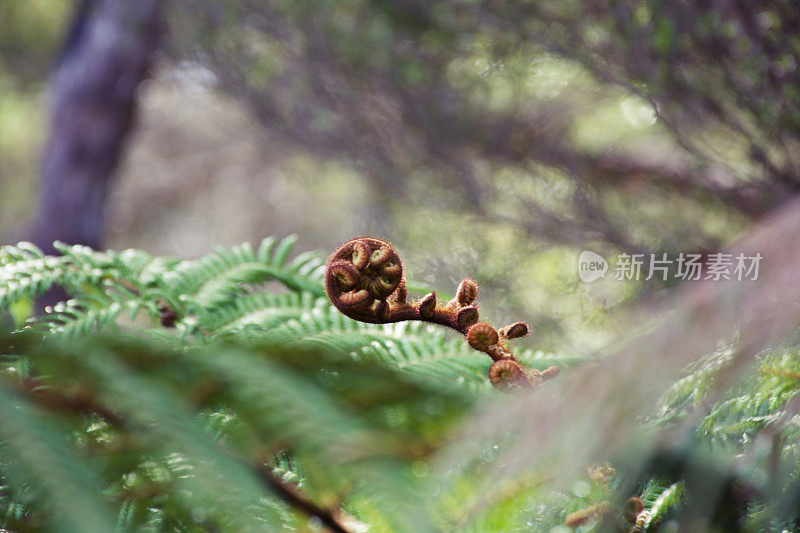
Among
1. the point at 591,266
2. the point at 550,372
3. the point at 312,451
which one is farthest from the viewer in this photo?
Answer: the point at 591,266

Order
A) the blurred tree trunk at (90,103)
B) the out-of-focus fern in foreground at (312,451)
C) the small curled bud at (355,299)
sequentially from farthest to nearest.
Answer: the blurred tree trunk at (90,103), the small curled bud at (355,299), the out-of-focus fern in foreground at (312,451)

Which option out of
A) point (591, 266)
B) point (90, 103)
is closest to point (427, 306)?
point (591, 266)

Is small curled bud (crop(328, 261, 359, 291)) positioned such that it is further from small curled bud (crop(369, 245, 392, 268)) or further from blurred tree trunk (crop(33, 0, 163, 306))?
blurred tree trunk (crop(33, 0, 163, 306))

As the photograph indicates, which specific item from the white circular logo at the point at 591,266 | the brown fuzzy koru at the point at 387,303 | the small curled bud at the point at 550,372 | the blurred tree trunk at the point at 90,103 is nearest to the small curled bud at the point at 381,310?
the brown fuzzy koru at the point at 387,303

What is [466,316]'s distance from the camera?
47 centimetres

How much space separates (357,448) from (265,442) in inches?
3.5

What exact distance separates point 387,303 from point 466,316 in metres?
0.05

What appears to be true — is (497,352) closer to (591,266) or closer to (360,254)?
(360,254)

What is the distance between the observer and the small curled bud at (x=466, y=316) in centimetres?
47

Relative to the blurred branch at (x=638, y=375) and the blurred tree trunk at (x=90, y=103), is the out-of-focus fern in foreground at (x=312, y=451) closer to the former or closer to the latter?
the blurred branch at (x=638, y=375)

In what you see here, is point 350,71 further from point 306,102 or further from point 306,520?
point 306,520

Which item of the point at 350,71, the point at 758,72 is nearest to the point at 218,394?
the point at 758,72

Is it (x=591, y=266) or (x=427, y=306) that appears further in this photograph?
(x=591, y=266)

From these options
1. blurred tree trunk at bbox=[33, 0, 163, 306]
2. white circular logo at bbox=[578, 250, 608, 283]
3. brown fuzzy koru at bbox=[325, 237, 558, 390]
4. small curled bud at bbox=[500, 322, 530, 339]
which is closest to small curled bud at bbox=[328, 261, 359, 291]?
brown fuzzy koru at bbox=[325, 237, 558, 390]
